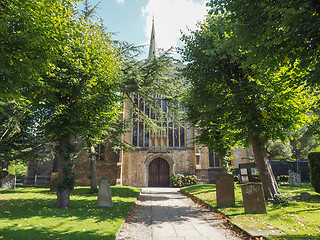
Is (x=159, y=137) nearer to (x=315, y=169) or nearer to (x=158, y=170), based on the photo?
(x=158, y=170)

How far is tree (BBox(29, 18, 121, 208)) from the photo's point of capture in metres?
8.48

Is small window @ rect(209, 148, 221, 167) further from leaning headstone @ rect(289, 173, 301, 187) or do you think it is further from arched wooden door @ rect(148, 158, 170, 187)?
leaning headstone @ rect(289, 173, 301, 187)

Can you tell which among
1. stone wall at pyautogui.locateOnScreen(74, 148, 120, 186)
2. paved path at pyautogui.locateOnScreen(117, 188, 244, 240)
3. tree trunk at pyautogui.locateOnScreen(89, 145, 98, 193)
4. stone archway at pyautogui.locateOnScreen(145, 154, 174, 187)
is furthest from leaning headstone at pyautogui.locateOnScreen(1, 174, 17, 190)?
paved path at pyautogui.locateOnScreen(117, 188, 244, 240)

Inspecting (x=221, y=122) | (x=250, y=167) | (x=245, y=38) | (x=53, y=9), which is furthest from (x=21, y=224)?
(x=250, y=167)

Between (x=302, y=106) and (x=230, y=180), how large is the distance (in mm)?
4322

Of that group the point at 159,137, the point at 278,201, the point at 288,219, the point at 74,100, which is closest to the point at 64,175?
the point at 74,100

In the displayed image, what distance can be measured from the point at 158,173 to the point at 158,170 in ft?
1.09

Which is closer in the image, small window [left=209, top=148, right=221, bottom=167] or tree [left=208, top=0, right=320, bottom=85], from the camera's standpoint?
tree [left=208, top=0, right=320, bottom=85]

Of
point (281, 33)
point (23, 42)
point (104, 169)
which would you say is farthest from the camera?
point (104, 169)

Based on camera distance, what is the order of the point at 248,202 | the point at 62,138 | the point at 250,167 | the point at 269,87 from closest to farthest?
the point at 248,202, the point at 269,87, the point at 62,138, the point at 250,167

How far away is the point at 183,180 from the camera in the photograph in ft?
70.3

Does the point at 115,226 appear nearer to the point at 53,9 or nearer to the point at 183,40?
the point at 53,9

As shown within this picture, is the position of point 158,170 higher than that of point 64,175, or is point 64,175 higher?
point 64,175

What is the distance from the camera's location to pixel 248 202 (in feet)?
23.3
